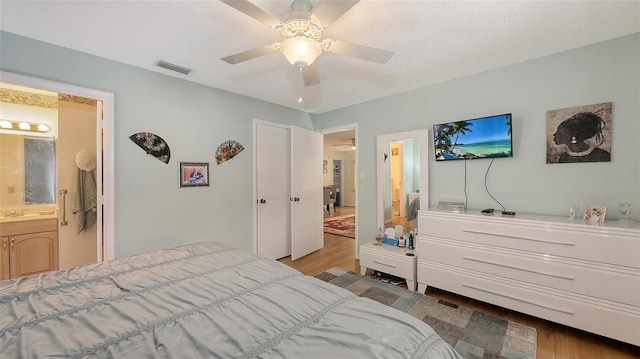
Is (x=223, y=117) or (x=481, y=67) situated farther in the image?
(x=223, y=117)

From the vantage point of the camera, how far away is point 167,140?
8.76ft

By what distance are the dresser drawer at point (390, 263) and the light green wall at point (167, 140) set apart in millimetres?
1580

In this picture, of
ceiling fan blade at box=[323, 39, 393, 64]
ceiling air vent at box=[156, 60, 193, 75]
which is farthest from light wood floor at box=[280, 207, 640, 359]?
ceiling air vent at box=[156, 60, 193, 75]

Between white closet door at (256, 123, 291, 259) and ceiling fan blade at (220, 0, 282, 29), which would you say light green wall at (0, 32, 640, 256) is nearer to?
white closet door at (256, 123, 291, 259)

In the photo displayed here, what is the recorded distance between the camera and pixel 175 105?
8.94 feet

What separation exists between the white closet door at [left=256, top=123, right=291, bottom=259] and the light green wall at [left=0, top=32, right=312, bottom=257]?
16 centimetres

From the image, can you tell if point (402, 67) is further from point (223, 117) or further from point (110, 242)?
point (110, 242)

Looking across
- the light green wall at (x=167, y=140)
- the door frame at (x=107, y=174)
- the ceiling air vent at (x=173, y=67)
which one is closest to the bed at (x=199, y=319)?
the door frame at (x=107, y=174)

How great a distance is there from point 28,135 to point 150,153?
1820 millimetres

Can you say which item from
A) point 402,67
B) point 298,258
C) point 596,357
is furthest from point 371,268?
point 402,67

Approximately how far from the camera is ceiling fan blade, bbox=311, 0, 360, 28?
1.25 metres

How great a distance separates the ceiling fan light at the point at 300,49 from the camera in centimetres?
152

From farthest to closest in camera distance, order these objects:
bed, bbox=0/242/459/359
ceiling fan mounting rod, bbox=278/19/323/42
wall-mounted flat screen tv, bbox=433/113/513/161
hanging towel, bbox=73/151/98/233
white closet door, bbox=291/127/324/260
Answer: white closet door, bbox=291/127/324/260, hanging towel, bbox=73/151/98/233, wall-mounted flat screen tv, bbox=433/113/513/161, ceiling fan mounting rod, bbox=278/19/323/42, bed, bbox=0/242/459/359

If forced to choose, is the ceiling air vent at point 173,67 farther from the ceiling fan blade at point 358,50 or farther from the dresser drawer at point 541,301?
the dresser drawer at point 541,301
